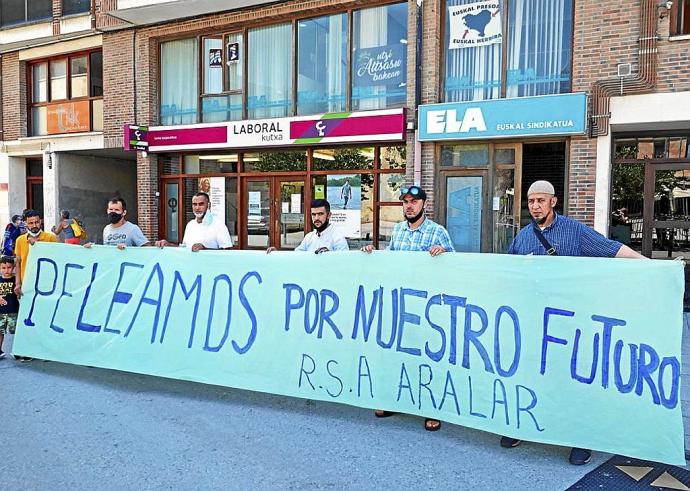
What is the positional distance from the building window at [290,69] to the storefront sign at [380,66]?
18mm

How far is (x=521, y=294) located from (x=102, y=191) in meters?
15.1

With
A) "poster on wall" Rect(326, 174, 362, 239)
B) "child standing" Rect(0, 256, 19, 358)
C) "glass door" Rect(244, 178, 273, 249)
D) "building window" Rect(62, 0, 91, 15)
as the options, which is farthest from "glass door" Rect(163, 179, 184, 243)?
"child standing" Rect(0, 256, 19, 358)

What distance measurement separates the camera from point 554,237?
161 inches

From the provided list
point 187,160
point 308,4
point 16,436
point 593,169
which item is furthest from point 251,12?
point 16,436

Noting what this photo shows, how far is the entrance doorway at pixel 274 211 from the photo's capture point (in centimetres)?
1177

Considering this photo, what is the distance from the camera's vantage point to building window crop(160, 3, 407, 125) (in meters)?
10.6

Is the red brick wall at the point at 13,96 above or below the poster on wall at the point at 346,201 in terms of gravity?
above

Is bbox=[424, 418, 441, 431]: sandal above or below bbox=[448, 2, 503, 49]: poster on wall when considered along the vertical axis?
below

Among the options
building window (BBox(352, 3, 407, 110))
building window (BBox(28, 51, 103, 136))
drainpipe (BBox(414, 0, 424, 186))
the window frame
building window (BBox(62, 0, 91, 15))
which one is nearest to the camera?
drainpipe (BBox(414, 0, 424, 186))

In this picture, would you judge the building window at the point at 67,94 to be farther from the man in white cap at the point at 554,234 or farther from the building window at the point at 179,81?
the man in white cap at the point at 554,234

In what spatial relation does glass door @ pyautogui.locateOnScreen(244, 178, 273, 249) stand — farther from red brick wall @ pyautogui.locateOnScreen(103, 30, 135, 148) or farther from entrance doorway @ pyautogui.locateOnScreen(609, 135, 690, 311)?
entrance doorway @ pyautogui.locateOnScreen(609, 135, 690, 311)

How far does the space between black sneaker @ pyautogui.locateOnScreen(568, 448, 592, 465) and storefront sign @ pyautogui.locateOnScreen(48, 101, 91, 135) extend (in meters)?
14.0

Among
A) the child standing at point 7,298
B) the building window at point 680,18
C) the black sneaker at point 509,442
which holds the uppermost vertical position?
the building window at point 680,18

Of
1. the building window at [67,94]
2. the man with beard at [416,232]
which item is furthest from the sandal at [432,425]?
the building window at [67,94]
